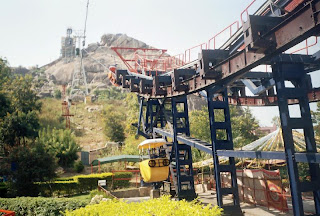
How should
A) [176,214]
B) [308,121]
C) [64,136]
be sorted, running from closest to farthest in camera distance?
[176,214] < [308,121] < [64,136]

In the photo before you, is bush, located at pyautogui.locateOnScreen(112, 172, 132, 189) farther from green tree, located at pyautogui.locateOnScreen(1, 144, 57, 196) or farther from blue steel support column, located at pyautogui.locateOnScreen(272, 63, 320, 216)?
blue steel support column, located at pyautogui.locateOnScreen(272, 63, 320, 216)

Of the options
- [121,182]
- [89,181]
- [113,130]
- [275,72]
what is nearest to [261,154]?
[275,72]

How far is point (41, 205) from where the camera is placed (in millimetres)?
10992

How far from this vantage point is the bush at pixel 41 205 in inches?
397

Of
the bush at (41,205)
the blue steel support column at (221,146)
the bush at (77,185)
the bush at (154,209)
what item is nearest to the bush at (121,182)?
the bush at (77,185)

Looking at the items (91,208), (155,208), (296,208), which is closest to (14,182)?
(91,208)

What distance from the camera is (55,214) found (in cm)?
1031

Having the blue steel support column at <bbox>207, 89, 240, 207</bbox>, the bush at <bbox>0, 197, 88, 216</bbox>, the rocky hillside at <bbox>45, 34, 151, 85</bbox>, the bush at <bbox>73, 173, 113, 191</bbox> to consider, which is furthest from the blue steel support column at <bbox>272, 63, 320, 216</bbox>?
the rocky hillside at <bbox>45, 34, 151, 85</bbox>

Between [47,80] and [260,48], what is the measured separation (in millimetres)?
82696

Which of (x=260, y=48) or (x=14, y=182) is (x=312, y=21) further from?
(x=14, y=182)

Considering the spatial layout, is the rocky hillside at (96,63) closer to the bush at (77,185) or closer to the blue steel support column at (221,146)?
the bush at (77,185)

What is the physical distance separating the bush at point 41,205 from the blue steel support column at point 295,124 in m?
7.54

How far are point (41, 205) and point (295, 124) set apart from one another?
10589 millimetres

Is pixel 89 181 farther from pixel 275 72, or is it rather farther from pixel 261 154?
pixel 275 72
